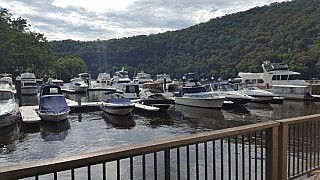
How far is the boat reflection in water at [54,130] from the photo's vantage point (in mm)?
15748

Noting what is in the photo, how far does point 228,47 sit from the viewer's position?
7225 centimetres

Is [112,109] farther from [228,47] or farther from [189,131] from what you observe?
[228,47]

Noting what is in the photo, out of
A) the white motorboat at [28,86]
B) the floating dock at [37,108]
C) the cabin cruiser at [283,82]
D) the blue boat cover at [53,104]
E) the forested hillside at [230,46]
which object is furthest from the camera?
the forested hillside at [230,46]

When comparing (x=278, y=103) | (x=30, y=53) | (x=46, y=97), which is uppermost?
(x=30, y=53)

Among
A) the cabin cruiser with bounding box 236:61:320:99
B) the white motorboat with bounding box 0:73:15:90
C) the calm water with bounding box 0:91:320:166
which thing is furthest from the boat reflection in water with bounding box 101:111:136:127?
the cabin cruiser with bounding box 236:61:320:99

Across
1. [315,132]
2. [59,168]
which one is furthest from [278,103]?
[59,168]

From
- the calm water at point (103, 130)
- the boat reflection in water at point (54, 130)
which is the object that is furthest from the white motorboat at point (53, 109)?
the calm water at point (103, 130)

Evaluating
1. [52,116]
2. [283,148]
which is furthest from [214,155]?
[52,116]

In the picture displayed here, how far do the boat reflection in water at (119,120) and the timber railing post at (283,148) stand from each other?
16055 millimetres

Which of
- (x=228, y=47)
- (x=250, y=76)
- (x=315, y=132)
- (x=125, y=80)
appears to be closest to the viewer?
(x=315, y=132)

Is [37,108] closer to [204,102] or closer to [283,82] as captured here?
[204,102]

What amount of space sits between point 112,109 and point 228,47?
54.6m

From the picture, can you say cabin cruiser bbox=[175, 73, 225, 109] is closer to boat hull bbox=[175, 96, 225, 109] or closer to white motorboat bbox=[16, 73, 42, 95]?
boat hull bbox=[175, 96, 225, 109]

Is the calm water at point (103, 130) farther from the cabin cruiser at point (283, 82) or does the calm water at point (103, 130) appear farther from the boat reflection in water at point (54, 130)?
the cabin cruiser at point (283, 82)
